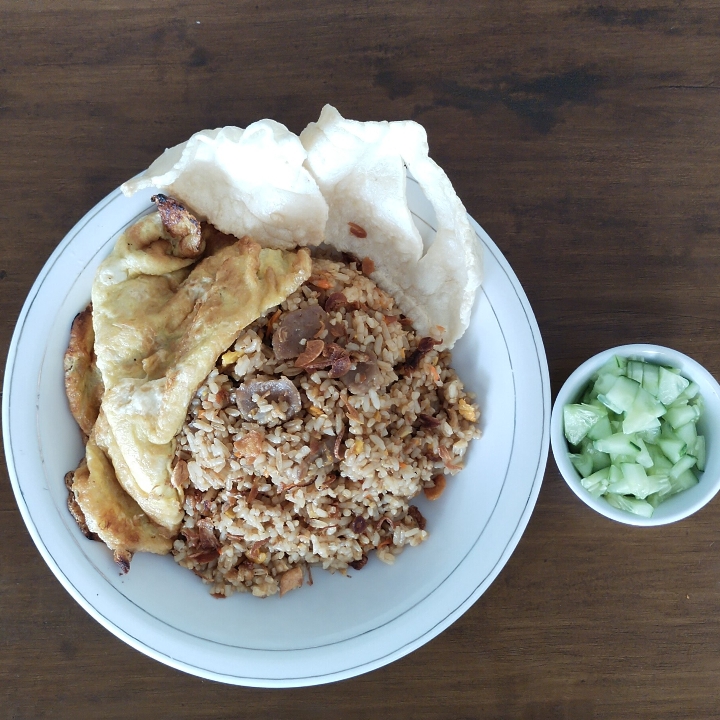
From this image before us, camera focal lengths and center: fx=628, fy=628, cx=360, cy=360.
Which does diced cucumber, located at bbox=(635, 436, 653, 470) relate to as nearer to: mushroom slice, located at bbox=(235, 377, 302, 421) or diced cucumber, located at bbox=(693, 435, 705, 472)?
diced cucumber, located at bbox=(693, 435, 705, 472)

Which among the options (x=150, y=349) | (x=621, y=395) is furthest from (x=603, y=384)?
(x=150, y=349)

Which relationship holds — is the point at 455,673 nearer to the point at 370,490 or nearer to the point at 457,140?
the point at 370,490

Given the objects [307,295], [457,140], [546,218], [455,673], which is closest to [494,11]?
[457,140]

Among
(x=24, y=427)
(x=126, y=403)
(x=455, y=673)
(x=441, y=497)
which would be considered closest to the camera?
(x=126, y=403)

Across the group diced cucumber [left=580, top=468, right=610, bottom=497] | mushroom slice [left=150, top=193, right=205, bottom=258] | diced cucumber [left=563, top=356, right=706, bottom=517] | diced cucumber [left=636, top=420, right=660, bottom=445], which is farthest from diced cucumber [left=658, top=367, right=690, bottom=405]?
mushroom slice [left=150, top=193, right=205, bottom=258]

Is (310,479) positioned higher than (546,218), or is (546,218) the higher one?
(546,218)

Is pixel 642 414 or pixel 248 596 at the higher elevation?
pixel 642 414

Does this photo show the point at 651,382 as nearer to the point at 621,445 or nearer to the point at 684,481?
the point at 621,445
